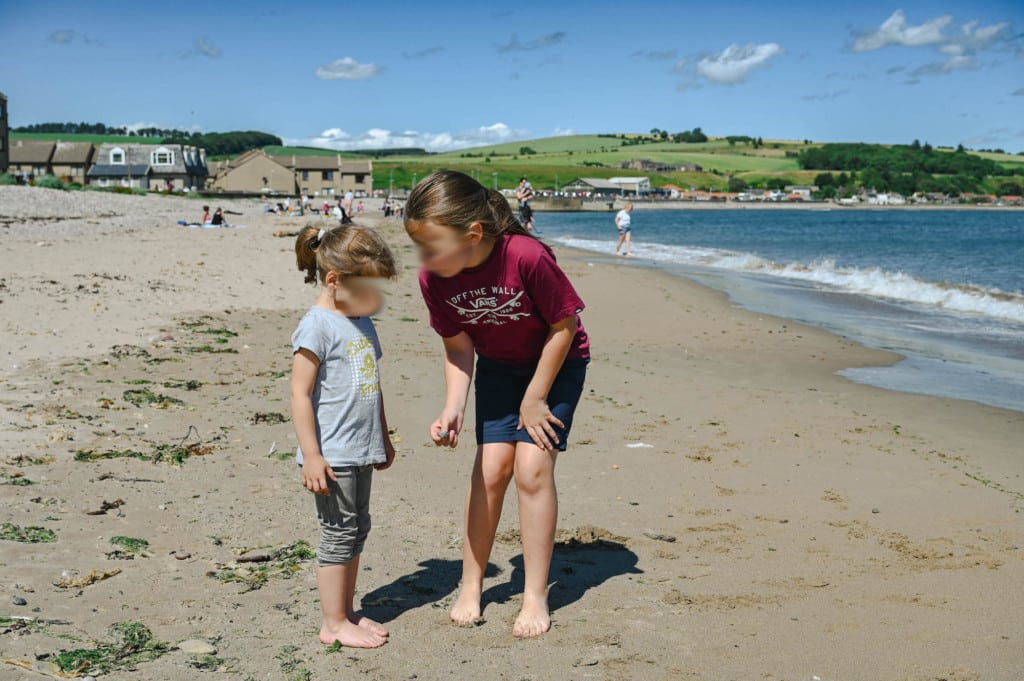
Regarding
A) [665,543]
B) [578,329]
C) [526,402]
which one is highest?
[578,329]

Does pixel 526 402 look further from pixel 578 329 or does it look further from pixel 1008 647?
pixel 1008 647

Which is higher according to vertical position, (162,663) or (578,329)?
(578,329)

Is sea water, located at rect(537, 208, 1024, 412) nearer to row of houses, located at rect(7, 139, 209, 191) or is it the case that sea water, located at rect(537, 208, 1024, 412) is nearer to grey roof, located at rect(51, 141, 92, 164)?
row of houses, located at rect(7, 139, 209, 191)

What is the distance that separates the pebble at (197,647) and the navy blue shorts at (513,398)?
4.25ft

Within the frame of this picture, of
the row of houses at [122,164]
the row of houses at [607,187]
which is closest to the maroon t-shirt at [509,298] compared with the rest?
the row of houses at [122,164]

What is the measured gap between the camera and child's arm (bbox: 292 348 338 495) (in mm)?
3332

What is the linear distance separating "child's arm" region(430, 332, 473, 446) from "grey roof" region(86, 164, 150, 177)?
98210 mm

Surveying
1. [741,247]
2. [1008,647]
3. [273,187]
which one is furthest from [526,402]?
[273,187]

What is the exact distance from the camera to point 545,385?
3.59 m

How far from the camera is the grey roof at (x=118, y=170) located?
92.9 m

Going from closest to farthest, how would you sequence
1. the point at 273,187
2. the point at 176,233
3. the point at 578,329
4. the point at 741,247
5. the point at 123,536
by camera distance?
the point at 578,329
the point at 123,536
the point at 176,233
the point at 741,247
the point at 273,187

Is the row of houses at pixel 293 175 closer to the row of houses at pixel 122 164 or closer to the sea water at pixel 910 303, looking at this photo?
the row of houses at pixel 122 164

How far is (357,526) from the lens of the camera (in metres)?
3.51

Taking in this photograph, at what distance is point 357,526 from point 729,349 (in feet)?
27.5
